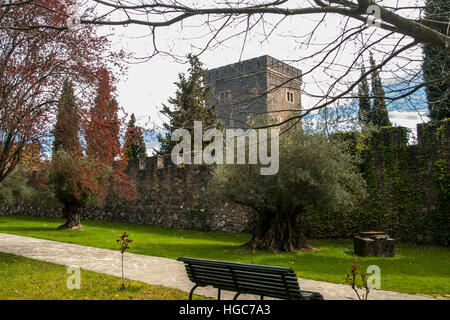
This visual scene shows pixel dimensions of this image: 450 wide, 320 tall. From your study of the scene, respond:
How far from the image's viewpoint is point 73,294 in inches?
206

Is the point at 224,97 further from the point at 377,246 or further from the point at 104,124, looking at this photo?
the point at 377,246

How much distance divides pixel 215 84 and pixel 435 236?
937cm

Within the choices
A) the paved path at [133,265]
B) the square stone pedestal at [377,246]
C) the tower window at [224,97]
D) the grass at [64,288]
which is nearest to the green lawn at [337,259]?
the square stone pedestal at [377,246]

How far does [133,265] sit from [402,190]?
27.7ft

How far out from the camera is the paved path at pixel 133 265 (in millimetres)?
5398

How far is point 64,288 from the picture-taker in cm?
557

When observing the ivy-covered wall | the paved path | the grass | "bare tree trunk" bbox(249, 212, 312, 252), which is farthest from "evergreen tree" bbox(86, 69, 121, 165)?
the ivy-covered wall

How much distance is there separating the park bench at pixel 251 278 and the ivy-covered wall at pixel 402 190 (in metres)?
7.53

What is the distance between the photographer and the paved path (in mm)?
5398

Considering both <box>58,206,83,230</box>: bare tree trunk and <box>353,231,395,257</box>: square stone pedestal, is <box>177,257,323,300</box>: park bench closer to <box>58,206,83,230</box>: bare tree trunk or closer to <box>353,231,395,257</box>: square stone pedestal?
<box>353,231,395,257</box>: square stone pedestal

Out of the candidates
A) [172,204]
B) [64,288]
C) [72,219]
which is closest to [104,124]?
[64,288]

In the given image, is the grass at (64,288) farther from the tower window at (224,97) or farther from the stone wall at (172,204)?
the stone wall at (172,204)
